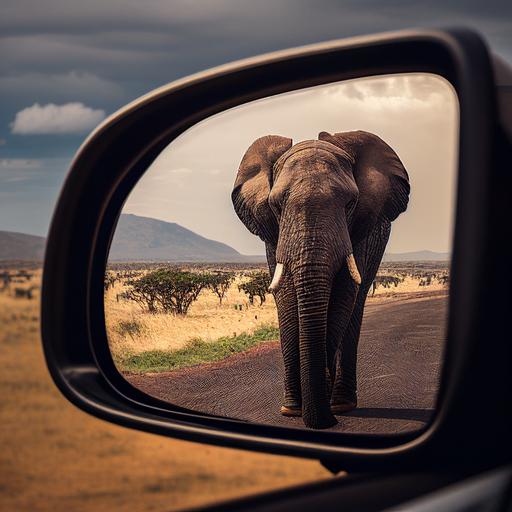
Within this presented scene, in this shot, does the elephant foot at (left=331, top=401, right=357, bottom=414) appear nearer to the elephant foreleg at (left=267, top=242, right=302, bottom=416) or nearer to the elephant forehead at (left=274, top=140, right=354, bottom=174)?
the elephant foreleg at (left=267, top=242, right=302, bottom=416)

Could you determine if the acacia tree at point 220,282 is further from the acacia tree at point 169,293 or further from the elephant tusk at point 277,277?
the elephant tusk at point 277,277

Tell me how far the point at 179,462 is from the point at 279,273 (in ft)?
28.9

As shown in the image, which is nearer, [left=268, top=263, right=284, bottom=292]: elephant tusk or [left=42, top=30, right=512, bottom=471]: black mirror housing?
[left=42, top=30, right=512, bottom=471]: black mirror housing

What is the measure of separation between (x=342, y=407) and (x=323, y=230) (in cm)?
220

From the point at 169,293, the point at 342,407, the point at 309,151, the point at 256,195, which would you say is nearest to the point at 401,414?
the point at 342,407

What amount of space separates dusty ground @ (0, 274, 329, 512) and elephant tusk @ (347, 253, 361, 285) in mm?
2005

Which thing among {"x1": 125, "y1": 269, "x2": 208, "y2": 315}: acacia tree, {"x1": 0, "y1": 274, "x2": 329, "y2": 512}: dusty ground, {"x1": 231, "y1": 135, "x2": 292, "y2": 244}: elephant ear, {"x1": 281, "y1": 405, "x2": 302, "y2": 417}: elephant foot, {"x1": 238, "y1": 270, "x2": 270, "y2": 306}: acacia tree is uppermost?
{"x1": 231, "y1": 135, "x2": 292, "y2": 244}: elephant ear

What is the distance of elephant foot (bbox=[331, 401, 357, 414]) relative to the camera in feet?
14.8

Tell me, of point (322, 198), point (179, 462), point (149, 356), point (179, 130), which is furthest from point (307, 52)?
point (179, 462)

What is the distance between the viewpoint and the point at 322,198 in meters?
6.80

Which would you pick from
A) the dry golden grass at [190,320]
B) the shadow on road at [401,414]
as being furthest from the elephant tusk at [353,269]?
the shadow on road at [401,414]

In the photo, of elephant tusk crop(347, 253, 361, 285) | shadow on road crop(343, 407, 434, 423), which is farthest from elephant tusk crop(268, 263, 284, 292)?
shadow on road crop(343, 407, 434, 423)

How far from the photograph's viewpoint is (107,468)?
14406 millimetres

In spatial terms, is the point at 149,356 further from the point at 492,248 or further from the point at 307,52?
the point at 492,248
